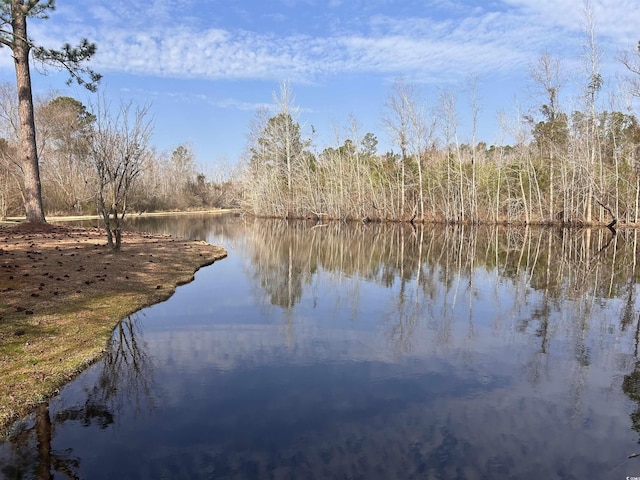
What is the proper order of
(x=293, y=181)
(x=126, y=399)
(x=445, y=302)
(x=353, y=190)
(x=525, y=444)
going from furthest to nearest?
(x=293, y=181) → (x=353, y=190) → (x=445, y=302) → (x=126, y=399) → (x=525, y=444)

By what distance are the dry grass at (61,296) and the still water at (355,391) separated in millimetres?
351

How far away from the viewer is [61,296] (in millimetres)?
9461

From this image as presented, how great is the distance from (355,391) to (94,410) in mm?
3517

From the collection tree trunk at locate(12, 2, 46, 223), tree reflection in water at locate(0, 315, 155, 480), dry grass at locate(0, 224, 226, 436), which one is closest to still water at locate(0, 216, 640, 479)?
tree reflection in water at locate(0, 315, 155, 480)

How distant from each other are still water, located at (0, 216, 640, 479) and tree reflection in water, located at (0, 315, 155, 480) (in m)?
0.02

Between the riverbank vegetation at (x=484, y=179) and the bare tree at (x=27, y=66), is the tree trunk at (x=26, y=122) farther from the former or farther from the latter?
the riverbank vegetation at (x=484, y=179)

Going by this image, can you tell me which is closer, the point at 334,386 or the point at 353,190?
the point at 334,386

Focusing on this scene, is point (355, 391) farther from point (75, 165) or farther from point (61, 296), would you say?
point (75, 165)

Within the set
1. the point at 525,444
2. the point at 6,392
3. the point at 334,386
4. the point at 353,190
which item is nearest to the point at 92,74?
the point at 6,392

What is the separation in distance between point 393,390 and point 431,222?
37.8 m

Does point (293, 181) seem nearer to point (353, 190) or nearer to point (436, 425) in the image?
point (353, 190)

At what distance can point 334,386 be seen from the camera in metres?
6.33

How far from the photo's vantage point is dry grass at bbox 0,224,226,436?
600 centimetres

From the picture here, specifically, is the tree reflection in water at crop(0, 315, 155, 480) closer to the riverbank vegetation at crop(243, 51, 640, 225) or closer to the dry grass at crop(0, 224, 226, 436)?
the dry grass at crop(0, 224, 226, 436)
